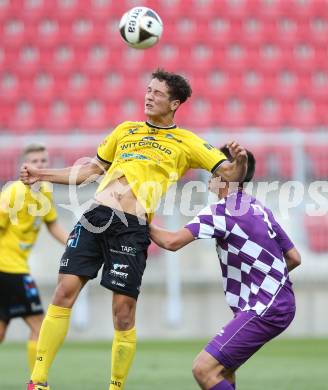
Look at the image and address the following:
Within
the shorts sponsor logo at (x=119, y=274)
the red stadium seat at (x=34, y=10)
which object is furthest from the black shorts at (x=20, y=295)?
the red stadium seat at (x=34, y=10)

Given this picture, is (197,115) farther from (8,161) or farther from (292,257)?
(292,257)

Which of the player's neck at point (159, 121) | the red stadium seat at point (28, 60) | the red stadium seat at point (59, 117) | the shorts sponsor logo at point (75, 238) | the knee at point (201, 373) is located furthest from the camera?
the red stadium seat at point (28, 60)

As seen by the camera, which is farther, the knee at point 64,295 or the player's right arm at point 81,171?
the player's right arm at point 81,171

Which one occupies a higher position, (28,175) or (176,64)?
(176,64)

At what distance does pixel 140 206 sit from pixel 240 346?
1171mm

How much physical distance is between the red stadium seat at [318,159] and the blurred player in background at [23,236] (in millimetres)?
4944

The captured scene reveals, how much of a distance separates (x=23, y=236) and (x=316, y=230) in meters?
5.04

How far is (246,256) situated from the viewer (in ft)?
16.0

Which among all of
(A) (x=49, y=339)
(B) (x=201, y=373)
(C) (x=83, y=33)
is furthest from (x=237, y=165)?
(C) (x=83, y=33)

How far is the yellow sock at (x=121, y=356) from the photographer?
17.9ft

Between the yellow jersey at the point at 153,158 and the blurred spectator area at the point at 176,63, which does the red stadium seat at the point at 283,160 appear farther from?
the yellow jersey at the point at 153,158

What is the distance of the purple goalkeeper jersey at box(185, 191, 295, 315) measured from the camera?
16.0ft

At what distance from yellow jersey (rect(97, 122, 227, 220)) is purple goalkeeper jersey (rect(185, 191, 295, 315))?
26.8 inches

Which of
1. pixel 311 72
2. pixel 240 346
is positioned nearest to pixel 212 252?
pixel 311 72
